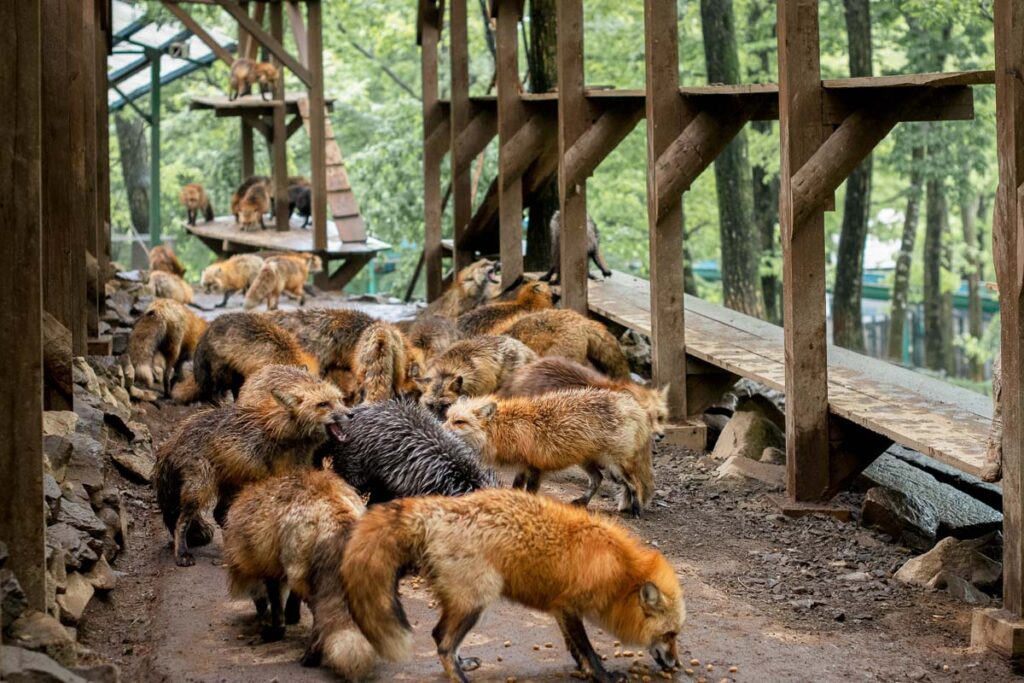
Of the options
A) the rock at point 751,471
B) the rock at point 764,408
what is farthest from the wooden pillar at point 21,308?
the rock at point 764,408

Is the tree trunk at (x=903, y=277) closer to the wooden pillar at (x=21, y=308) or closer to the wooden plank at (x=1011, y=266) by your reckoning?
the wooden plank at (x=1011, y=266)

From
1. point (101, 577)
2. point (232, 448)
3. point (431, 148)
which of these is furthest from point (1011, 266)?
point (431, 148)

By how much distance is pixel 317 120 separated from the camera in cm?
1908

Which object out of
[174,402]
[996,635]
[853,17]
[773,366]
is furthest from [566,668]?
[853,17]

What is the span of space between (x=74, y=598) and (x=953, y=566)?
4719 mm

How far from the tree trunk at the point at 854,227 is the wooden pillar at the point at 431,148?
7.19m

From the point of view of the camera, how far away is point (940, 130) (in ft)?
75.4

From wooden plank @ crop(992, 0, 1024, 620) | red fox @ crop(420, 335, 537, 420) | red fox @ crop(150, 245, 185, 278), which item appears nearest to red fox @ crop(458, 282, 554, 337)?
red fox @ crop(420, 335, 537, 420)

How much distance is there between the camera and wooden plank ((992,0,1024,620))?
19.7ft

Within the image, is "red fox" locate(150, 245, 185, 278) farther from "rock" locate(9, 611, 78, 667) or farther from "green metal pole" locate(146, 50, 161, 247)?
"rock" locate(9, 611, 78, 667)

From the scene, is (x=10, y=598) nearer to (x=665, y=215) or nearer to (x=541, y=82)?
(x=665, y=215)

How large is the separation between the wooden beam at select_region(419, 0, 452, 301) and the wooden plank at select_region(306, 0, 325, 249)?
Answer: 2025 mm

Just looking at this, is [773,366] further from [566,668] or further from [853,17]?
[853,17]

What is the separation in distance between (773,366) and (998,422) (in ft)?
10.9
